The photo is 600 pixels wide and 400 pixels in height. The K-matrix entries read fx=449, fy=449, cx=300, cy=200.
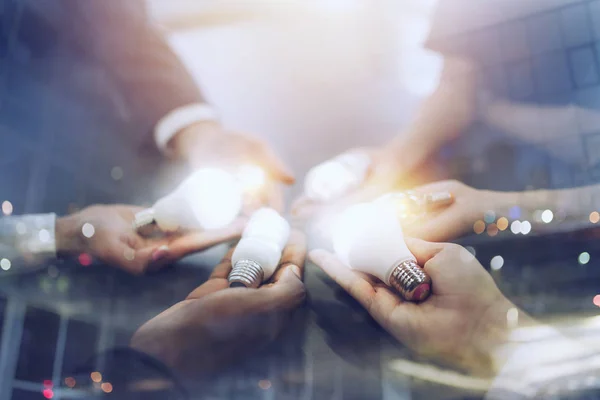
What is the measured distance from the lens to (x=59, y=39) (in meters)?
0.74

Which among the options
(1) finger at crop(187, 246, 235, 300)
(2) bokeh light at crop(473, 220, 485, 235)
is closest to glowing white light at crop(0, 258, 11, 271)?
(1) finger at crop(187, 246, 235, 300)

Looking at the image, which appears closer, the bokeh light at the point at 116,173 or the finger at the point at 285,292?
the finger at the point at 285,292

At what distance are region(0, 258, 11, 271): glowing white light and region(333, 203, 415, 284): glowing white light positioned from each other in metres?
0.45

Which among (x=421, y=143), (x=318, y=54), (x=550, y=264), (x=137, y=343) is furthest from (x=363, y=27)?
(x=137, y=343)

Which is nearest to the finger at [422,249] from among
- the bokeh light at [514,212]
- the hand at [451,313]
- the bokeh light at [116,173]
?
the hand at [451,313]

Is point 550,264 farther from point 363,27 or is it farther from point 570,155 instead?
point 363,27

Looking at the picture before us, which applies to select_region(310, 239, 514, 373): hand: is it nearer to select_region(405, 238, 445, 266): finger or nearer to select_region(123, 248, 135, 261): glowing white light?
select_region(405, 238, 445, 266): finger

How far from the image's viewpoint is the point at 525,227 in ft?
1.71

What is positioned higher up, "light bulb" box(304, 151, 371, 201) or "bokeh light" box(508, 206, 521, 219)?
"light bulb" box(304, 151, 371, 201)

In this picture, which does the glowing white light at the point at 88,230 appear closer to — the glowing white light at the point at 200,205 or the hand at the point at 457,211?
the glowing white light at the point at 200,205

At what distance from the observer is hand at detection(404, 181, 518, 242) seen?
51 centimetres

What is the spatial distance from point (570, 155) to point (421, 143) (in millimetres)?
178

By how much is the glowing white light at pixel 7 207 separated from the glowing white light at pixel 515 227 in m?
0.67

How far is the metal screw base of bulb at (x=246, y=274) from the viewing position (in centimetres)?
48
